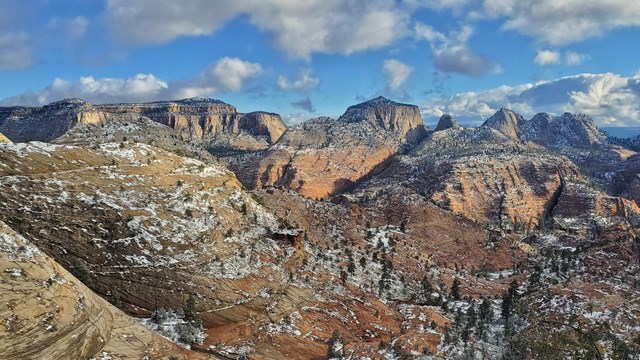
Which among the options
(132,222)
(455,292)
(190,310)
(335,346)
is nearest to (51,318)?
(190,310)

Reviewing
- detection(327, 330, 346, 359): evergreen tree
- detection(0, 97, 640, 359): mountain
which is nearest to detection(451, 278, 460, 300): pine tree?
detection(0, 97, 640, 359): mountain

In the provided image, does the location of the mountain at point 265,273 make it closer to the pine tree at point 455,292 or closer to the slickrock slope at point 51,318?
the slickrock slope at point 51,318

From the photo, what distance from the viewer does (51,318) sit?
27125 millimetres

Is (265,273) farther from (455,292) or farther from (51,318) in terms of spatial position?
(455,292)

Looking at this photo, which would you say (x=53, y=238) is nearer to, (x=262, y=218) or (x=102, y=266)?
(x=102, y=266)

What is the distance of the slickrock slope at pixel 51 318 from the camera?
995 inches

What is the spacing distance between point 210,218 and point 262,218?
35.0 feet

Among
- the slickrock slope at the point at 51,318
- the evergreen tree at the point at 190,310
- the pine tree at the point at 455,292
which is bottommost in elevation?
the pine tree at the point at 455,292

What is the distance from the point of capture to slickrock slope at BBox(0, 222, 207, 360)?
82.9 ft

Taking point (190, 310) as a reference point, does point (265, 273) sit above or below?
above

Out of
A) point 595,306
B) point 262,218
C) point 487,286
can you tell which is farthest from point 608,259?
point 262,218

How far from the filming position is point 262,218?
65.1m

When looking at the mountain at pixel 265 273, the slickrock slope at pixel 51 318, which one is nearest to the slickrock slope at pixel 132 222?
the mountain at pixel 265 273

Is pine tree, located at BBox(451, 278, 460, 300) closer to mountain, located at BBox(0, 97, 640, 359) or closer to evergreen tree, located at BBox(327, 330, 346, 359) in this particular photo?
mountain, located at BBox(0, 97, 640, 359)
